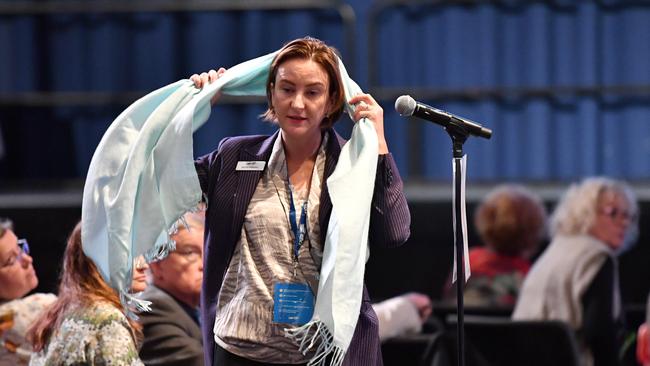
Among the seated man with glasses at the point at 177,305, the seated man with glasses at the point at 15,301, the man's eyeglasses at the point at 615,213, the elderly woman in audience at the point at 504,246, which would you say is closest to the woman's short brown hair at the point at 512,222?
the elderly woman in audience at the point at 504,246

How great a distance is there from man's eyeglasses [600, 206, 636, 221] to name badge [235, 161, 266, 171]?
124 inches

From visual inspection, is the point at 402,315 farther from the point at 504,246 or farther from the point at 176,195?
the point at 176,195

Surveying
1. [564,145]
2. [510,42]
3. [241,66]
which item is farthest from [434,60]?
[241,66]

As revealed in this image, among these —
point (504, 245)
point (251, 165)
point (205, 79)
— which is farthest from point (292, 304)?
point (504, 245)

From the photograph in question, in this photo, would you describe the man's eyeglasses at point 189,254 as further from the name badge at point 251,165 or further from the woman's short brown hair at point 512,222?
the woman's short brown hair at point 512,222

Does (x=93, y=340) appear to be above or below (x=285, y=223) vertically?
below

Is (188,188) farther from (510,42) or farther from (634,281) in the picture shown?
(510,42)

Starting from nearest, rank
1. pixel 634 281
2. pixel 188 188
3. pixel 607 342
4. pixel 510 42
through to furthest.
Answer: pixel 188 188
pixel 607 342
pixel 634 281
pixel 510 42

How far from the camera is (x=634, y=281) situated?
21.5ft

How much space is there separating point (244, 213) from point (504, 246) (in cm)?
318

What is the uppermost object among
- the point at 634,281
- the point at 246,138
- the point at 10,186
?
the point at 246,138

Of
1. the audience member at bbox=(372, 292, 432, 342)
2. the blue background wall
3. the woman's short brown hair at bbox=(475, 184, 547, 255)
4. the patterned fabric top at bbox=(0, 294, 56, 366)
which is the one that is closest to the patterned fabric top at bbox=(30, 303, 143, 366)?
the patterned fabric top at bbox=(0, 294, 56, 366)

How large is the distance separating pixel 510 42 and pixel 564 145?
0.72 metres

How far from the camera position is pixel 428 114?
2.79 m
